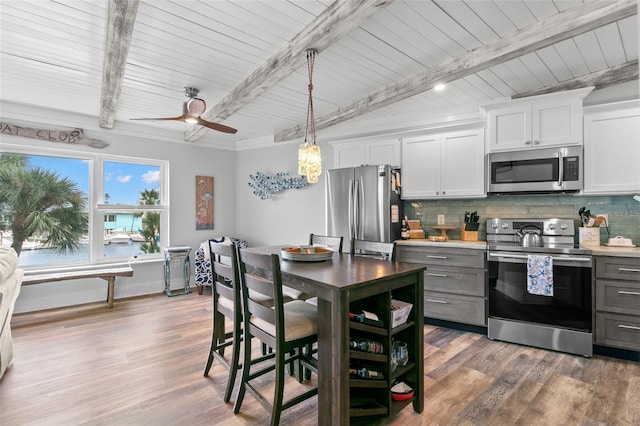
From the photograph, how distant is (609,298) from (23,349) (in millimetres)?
5293

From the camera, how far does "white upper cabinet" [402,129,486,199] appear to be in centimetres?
357

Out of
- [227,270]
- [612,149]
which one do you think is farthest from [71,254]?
[612,149]

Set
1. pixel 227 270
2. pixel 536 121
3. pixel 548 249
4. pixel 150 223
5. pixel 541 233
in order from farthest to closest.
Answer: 1. pixel 150 223
2. pixel 541 233
3. pixel 536 121
4. pixel 548 249
5. pixel 227 270

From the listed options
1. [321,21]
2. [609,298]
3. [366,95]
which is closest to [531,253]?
[609,298]

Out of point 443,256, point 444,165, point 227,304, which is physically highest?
point 444,165

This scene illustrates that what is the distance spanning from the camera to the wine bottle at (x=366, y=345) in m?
→ 1.75

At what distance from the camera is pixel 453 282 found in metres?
3.43

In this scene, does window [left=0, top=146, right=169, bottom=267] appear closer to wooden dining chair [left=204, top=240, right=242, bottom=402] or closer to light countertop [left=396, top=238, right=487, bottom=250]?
wooden dining chair [left=204, top=240, right=242, bottom=402]

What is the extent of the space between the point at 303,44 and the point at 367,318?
6.43 ft

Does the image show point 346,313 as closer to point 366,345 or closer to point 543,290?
point 366,345

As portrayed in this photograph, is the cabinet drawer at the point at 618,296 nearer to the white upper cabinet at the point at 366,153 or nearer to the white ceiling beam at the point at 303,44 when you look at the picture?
the white upper cabinet at the point at 366,153

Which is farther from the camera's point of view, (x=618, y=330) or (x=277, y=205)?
(x=277, y=205)

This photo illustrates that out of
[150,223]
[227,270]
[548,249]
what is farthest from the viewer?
[150,223]

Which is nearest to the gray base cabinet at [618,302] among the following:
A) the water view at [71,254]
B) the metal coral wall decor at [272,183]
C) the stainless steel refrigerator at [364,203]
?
the stainless steel refrigerator at [364,203]
